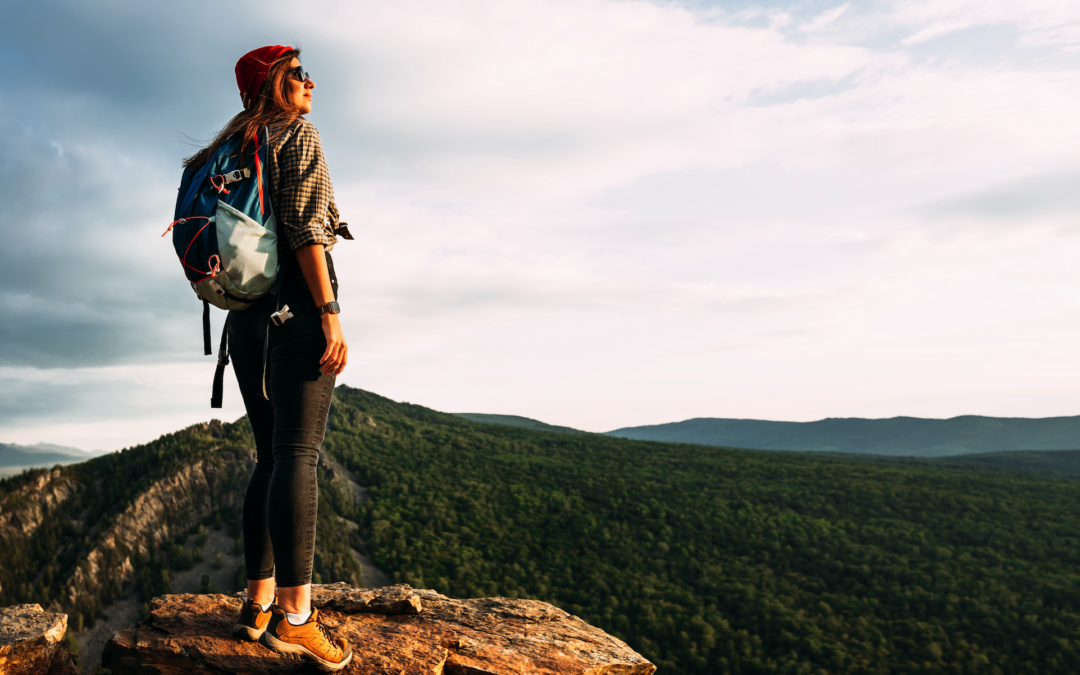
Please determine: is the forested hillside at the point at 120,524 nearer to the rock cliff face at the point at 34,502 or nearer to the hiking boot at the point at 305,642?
the rock cliff face at the point at 34,502

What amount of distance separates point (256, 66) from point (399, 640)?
4.22m

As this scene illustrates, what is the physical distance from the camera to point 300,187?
11.3 ft

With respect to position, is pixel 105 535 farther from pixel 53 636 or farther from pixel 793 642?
pixel 793 642

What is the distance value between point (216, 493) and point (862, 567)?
120 feet

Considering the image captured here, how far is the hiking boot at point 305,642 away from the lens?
3436 millimetres

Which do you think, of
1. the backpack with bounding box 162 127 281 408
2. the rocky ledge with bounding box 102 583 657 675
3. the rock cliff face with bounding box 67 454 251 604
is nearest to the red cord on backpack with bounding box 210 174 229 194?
the backpack with bounding box 162 127 281 408

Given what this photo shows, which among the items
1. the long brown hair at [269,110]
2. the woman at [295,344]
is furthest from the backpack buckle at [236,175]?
the long brown hair at [269,110]

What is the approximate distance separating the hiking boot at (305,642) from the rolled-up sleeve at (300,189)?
2.23 meters

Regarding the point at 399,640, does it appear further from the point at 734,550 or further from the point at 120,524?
the point at 734,550

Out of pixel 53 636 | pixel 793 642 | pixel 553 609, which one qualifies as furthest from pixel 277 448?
pixel 793 642

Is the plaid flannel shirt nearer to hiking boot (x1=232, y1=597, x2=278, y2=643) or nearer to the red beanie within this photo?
the red beanie

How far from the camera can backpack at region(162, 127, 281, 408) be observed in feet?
10.7

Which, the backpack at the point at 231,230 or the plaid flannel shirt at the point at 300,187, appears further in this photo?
the plaid flannel shirt at the point at 300,187

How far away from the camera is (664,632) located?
27.6 metres
